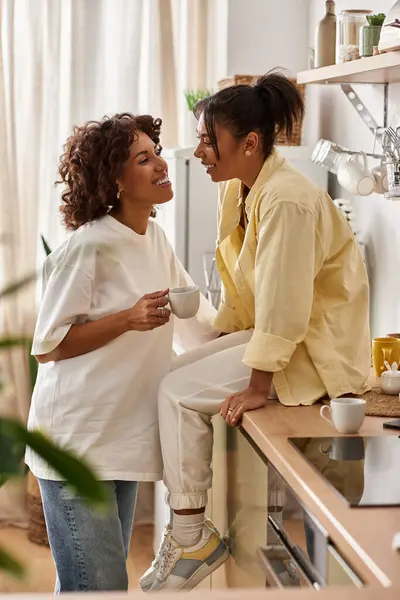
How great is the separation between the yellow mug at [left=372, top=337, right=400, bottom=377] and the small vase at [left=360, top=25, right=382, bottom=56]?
0.75 meters

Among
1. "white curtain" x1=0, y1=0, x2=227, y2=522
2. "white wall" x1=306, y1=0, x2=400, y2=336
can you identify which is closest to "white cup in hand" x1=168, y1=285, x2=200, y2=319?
"white wall" x1=306, y1=0, x2=400, y2=336

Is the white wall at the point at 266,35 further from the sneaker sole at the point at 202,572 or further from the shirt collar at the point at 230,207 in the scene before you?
the sneaker sole at the point at 202,572

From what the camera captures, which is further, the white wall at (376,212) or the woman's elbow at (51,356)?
the white wall at (376,212)

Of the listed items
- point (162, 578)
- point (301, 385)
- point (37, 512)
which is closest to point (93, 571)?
point (162, 578)

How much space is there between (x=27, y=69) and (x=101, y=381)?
194 cm

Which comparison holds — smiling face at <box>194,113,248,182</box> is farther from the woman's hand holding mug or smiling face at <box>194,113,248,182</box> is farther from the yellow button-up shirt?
the woman's hand holding mug

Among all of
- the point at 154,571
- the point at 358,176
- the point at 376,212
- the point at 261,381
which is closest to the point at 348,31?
the point at 358,176

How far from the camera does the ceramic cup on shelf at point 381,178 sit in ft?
8.48

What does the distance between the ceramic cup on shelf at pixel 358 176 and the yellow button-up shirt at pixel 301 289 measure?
0.51m

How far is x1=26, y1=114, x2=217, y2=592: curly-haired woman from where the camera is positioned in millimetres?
2109

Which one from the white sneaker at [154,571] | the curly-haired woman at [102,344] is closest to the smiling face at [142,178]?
the curly-haired woman at [102,344]

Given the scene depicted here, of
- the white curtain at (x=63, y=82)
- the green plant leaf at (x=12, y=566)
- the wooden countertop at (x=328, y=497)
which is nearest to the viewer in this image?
the green plant leaf at (x=12, y=566)

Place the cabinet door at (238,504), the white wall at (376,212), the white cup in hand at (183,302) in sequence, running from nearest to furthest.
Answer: the cabinet door at (238,504)
the white cup in hand at (183,302)
the white wall at (376,212)

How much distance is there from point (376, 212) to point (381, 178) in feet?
0.91
